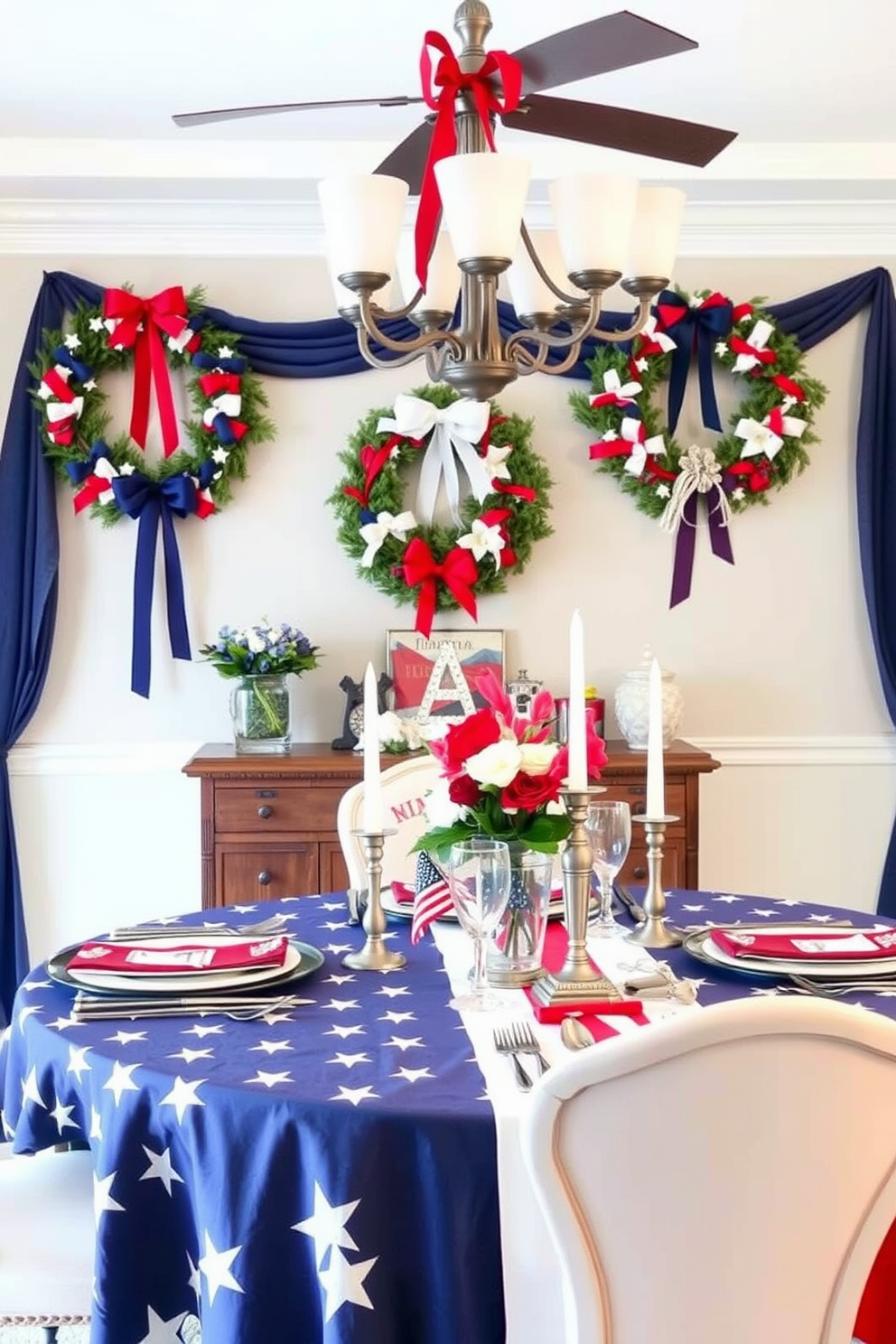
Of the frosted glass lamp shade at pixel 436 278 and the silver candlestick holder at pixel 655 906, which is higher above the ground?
the frosted glass lamp shade at pixel 436 278

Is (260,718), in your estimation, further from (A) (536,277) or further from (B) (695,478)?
(A) (536,277)

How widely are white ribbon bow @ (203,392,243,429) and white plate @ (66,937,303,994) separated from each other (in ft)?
7.87

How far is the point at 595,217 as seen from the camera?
77.6 inches

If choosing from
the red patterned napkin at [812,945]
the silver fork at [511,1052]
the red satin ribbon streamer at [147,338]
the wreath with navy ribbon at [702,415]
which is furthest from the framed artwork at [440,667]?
the silver fork at [511,1052]

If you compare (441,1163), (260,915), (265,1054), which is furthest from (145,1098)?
(260,915)

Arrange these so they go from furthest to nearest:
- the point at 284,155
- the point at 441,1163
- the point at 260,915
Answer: the point at 284,155
the point at 260,915
the point at 441,1163

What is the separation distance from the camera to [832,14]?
2.99 metres

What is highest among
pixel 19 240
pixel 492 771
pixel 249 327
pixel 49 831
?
pixel 19 240

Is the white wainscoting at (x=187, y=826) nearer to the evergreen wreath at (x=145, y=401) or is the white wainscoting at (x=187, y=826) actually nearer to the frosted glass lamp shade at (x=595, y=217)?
the evergreen wreath at (x=145, y=401)

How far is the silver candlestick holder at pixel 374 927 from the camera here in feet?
6.53

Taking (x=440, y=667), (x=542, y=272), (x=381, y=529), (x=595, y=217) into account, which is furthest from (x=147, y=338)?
(x=595, y=217)

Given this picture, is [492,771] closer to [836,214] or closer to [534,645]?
[534,645]

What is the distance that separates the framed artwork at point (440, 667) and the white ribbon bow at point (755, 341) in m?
1.09

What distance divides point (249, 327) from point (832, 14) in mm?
1867
